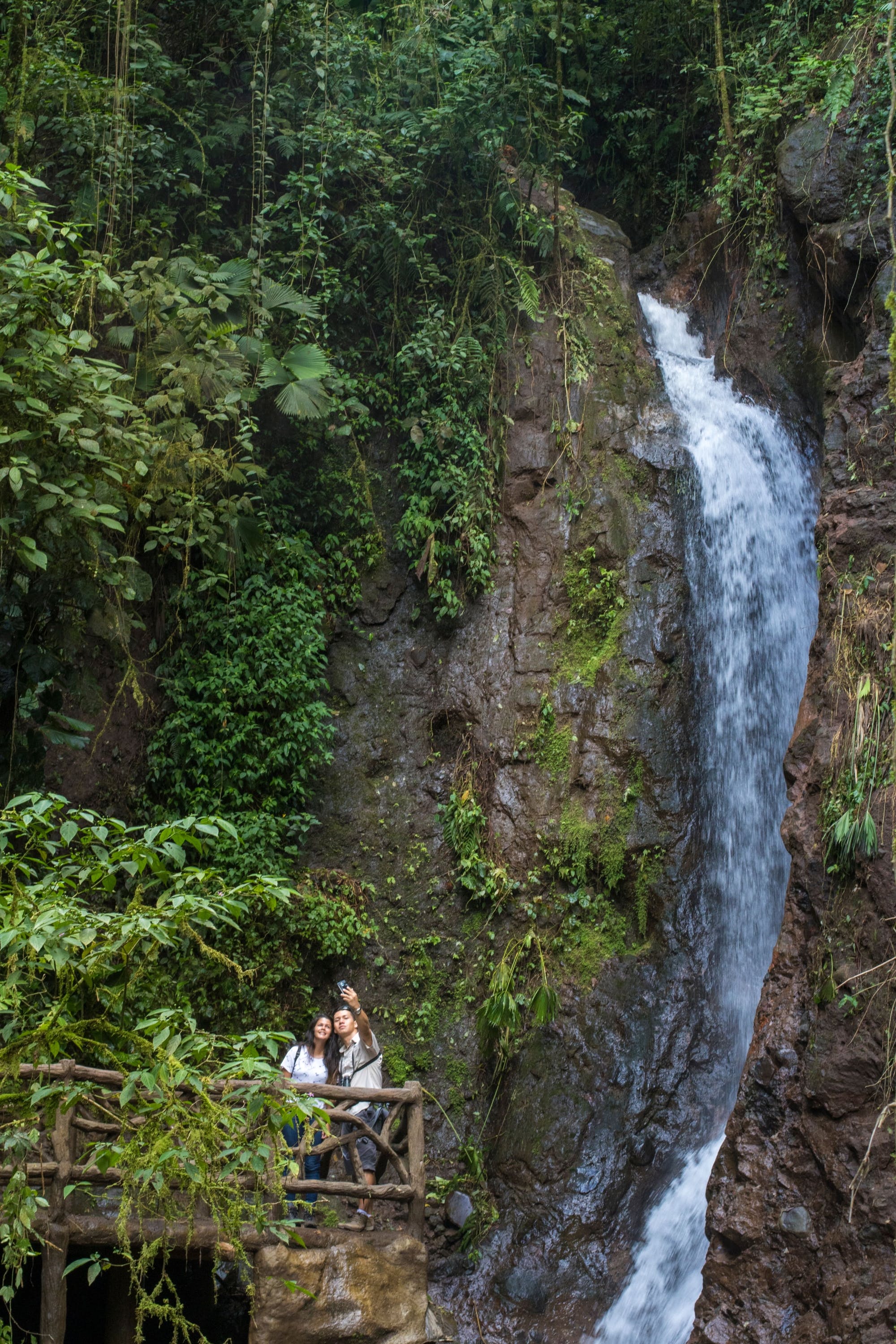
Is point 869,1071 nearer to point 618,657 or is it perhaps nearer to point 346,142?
point 618,657

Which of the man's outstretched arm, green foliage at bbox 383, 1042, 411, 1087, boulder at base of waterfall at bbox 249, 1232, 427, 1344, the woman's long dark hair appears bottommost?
green foliage at bbox 383, 1042, 411, 1087

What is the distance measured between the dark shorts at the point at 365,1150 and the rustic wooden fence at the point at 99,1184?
17cm

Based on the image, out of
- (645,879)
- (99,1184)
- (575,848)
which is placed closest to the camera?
(99,1184)

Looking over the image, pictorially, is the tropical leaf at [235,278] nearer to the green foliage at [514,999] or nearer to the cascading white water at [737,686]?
the cascading white water at [737,686]

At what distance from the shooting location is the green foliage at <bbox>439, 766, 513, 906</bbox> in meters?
9.44

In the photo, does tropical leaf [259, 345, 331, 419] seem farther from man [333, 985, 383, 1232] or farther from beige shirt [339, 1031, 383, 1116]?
beige shirt [339, 1031, 383, 1116]

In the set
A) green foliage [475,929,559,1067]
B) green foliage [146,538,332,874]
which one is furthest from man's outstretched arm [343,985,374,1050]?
green foliage [146,538,332,874]

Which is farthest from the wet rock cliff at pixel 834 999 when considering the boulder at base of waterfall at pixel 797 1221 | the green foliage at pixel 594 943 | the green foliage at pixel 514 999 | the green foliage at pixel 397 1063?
the green foliage at pixel 397 1063

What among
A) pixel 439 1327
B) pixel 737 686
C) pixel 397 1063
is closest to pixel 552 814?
pixel 737 686

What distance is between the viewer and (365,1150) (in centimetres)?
775

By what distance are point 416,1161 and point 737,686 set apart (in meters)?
5.36

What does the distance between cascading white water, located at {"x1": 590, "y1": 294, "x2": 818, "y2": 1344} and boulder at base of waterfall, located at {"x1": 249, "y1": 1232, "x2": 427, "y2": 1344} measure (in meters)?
2.34

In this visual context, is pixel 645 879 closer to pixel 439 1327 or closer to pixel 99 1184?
pixel 439 1327

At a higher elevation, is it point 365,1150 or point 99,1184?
point 99,1184
